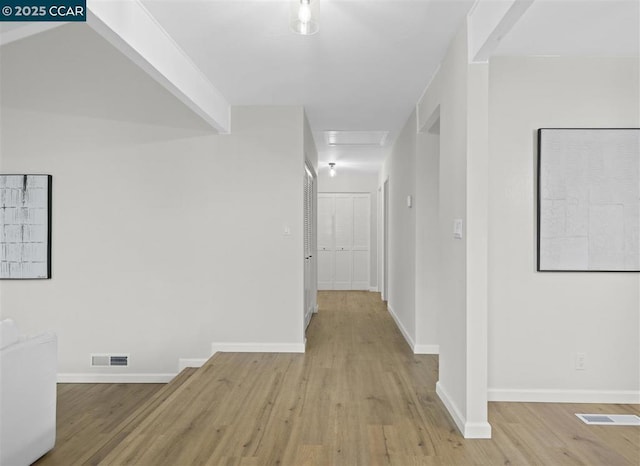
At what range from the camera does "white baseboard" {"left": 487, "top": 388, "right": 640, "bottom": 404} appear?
3.22 metres

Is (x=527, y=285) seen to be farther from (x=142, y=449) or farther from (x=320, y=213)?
(x=320, y=213)

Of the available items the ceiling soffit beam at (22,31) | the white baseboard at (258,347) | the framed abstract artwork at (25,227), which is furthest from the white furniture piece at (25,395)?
the framed abstract artwork at (25,227)

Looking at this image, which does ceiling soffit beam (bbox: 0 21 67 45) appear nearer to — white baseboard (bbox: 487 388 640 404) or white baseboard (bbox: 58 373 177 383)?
white baseboard (bbox: 58 373 177 383)

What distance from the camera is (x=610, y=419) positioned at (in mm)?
2938

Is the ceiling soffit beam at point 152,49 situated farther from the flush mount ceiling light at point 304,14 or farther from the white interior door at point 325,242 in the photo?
the white interior door at point 325,242

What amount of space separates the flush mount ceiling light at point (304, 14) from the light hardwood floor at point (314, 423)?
7.47 feet

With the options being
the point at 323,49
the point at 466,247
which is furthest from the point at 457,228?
the point at 323,49

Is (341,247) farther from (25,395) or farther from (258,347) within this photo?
(25,395)

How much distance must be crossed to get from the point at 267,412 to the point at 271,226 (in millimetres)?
2037

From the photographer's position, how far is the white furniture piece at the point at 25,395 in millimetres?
2418

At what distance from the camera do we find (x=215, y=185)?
4586mm

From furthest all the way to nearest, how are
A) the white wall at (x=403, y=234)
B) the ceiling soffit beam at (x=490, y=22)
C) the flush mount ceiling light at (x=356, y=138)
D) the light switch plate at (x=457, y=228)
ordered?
the flush mount ceiling light at (x=356, y=138) < the white wall at (x=403, y=234) < the light switch plate at (x=457, y=228) < the ceiling soffit beam at (x=490, y=22)

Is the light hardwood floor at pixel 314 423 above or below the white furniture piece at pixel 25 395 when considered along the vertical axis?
below

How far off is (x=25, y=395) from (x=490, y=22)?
3.24 m
